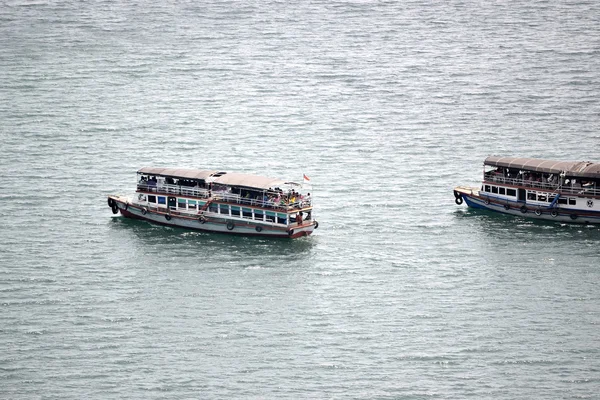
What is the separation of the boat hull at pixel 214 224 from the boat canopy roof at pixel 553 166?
76.4 ft

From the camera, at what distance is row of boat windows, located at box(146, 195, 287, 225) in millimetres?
168125

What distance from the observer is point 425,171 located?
194250mm

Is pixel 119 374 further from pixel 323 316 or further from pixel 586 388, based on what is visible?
pixel 586 388

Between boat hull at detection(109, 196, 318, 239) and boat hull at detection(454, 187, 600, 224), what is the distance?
66.8ft

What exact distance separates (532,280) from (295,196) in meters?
28.3

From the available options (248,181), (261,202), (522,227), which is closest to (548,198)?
(522,227)

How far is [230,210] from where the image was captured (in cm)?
17038

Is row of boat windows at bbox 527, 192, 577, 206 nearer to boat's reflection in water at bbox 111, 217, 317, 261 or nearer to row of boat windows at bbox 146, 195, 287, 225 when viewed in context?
boat's reflection in water at bbox 111, 217, 317, 261

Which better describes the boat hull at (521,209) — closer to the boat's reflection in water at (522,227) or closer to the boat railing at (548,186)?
the boat's reflection in water at (522,227)

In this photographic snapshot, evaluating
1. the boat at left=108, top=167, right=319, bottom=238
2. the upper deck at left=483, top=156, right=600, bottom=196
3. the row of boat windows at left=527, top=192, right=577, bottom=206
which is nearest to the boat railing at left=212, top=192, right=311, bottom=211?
the boat at left=108, top=167, right=319, bottom=238

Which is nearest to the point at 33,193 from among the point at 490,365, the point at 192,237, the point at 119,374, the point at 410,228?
the point at 192,237

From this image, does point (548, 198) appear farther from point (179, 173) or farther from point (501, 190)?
point (179, 173)

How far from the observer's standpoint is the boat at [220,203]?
168 meters

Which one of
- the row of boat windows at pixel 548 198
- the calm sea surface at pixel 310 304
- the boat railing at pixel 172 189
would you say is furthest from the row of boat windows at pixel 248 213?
the row of boat windows at pixel 548 198
